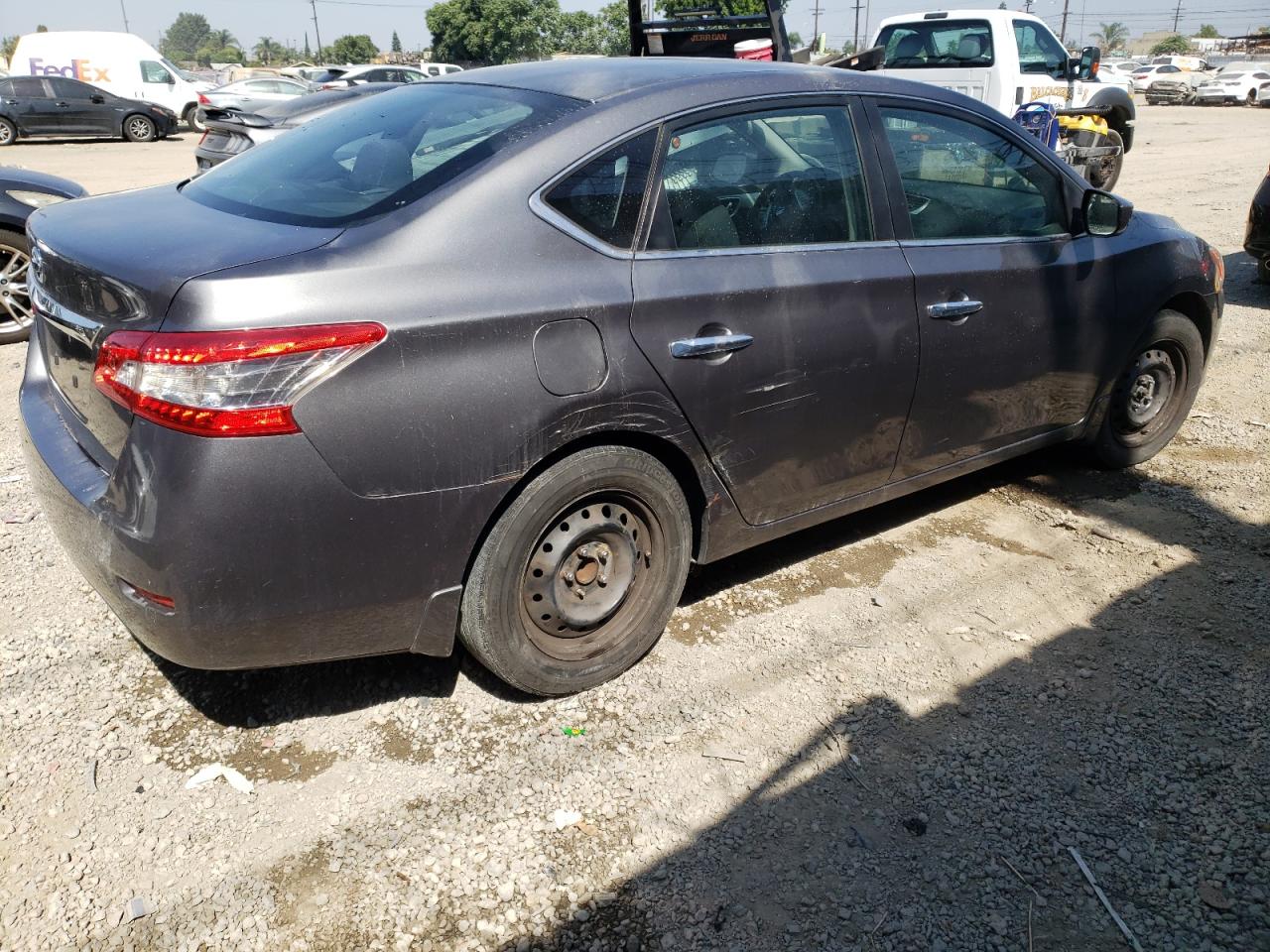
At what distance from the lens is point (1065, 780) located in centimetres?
285

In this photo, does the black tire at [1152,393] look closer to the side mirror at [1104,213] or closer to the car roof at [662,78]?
the side mirror at [1104,213]

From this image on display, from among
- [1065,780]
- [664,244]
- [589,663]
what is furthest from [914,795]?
[664,244]

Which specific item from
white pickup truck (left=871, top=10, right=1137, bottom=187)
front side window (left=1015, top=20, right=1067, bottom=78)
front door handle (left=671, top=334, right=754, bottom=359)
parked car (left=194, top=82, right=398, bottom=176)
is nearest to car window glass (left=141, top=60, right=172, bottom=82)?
parked car (left=194, top=82, right=398, bottom=176)

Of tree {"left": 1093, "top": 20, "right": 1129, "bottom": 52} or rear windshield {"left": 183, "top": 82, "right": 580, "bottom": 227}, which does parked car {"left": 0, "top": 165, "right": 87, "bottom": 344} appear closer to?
rear windshield {"left": 183, "top": 82, "right": 580, "bottom": 227}

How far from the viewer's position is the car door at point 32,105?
70.9 feet

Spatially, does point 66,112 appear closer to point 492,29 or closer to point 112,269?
point 112,269

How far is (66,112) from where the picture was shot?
22.3 metres

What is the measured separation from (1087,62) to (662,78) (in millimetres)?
11534

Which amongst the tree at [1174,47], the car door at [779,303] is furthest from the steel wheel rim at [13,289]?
the tree at [1174,47]

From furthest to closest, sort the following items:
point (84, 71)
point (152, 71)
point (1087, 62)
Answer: point (152, 71) < point (84, 71) < point (1087, 62)

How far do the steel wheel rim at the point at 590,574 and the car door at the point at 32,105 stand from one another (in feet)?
78.1

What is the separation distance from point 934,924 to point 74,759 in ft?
7.50

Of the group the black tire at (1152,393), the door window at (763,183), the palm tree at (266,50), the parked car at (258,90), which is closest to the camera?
the door window at (763,183)

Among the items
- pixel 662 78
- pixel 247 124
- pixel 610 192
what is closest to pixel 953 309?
pixel 662 78
